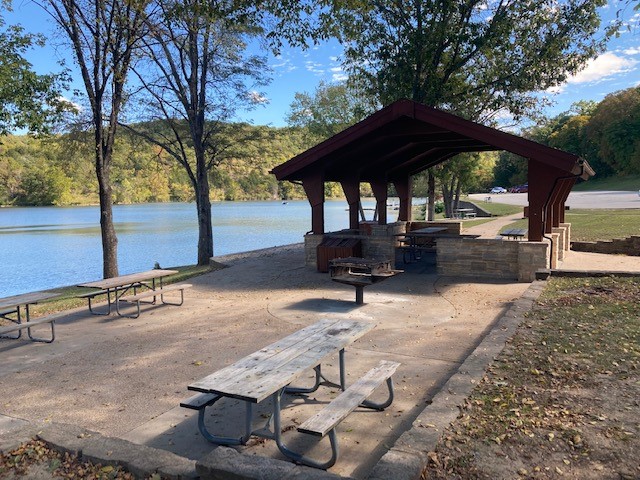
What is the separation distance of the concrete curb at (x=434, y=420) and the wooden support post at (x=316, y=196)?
268 inches

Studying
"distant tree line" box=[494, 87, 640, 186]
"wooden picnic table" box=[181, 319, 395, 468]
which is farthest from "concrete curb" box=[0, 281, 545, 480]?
"distant tree line" box=[494, 87, 640, 186]

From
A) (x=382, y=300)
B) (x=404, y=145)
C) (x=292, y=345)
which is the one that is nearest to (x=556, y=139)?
(x=404, y=145)

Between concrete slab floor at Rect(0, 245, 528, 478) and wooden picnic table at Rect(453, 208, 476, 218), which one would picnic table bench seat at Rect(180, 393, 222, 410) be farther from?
wooden picnic table at Rect(453, 208, 476, 218)

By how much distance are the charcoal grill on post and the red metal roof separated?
3213mm

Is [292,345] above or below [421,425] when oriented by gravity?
above

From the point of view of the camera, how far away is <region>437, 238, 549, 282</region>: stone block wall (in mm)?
9688

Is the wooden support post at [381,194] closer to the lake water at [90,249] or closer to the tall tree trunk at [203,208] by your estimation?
the tall tree trunk at [203,208]

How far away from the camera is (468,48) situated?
16.2m

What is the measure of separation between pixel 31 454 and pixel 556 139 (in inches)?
3166

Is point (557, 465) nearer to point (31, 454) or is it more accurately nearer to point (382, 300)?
point (31, 454)

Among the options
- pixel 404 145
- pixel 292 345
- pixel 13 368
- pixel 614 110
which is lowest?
pixel 13 368

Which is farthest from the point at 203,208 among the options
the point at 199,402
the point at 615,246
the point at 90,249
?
the point at 90,249

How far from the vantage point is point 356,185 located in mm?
14242

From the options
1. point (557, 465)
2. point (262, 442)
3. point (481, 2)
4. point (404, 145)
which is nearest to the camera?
point (557, 465)
